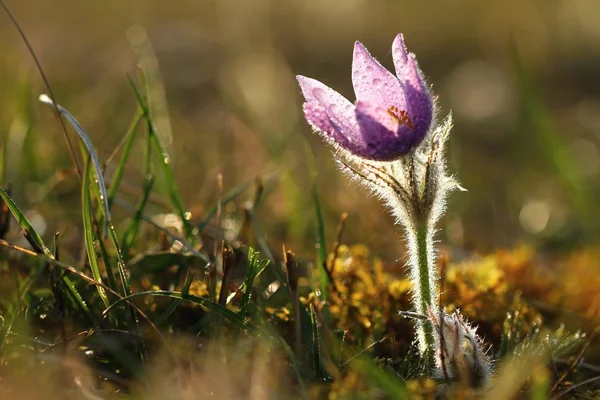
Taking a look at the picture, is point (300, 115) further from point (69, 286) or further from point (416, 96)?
point (416, 96)

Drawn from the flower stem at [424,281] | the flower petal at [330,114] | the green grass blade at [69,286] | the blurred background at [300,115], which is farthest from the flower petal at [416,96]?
the blurred background at [300,115]

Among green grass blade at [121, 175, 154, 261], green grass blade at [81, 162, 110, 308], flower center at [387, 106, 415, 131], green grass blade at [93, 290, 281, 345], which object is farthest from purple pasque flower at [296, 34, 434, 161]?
green grass blade at [121, 175, 154, 261]

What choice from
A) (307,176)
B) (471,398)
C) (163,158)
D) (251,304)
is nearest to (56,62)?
(307,176)

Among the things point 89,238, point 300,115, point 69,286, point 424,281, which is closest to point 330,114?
point 424,281

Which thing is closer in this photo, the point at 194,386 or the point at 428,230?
the point at 194,386

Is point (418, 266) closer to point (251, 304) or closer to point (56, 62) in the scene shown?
point (251, 304)

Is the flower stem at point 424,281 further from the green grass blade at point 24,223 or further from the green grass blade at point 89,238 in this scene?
the green grass blade at point 24,223
